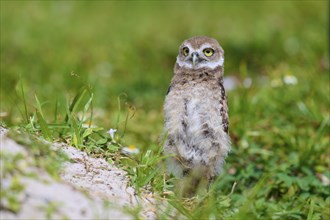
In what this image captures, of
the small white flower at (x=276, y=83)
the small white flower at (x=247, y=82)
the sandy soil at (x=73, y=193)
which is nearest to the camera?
the sandy soil at (x=73, y=193)

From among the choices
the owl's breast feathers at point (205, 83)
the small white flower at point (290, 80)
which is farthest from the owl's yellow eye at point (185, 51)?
the small white flower at point (290, 80)

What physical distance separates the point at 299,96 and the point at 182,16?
4.49 m

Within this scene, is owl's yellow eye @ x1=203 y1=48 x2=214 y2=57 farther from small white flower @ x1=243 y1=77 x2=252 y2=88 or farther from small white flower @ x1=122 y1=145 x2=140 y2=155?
small white flower @ x1=243 y1=77 x2=252 y2=88

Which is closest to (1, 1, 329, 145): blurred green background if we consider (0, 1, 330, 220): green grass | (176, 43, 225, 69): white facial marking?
(0, 1, 330, 220): green grass

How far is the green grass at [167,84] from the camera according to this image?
4.79 metres

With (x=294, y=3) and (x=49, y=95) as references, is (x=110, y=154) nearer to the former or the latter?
(x=49, y=95)

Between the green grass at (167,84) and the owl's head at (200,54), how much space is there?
490 millimetres

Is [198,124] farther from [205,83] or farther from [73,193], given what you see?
[73,193]

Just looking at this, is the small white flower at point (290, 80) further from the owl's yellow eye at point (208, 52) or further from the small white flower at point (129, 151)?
the owl's yellow eye at point (208, 52)

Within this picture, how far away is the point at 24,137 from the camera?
4016mm

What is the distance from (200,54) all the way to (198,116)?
1.43 ft

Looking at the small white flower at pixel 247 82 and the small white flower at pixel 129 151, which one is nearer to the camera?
the small white flower at pixel 129 151

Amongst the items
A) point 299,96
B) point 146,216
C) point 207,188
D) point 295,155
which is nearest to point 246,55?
point 299,96

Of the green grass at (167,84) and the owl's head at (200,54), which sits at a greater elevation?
the owl's head at (200,54)
